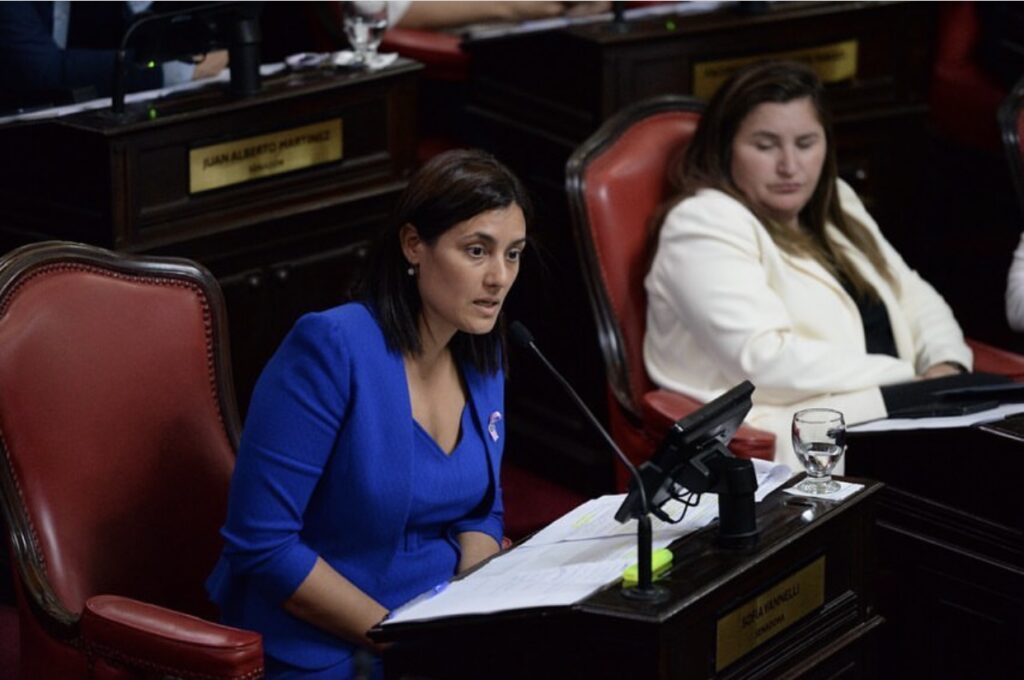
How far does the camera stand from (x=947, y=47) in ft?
16.6

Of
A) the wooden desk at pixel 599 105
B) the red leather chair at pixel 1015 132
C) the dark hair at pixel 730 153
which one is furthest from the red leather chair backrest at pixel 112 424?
the red leather chair at pixel 1015 132

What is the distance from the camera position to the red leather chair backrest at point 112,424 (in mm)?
2531

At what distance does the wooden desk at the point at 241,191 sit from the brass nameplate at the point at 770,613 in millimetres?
1538

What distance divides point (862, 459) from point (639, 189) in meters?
0.80

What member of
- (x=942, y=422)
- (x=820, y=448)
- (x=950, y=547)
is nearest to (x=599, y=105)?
(x=942, y=422)

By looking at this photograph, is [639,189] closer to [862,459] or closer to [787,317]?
[787,317]

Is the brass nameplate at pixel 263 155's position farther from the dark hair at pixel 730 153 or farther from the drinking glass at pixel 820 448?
the drinking glass at pixel 820 448

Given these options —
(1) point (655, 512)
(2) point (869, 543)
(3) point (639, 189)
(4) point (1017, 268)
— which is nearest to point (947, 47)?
(4) point (1017, 268)

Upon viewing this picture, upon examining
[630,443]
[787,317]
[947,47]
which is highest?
[947,47]

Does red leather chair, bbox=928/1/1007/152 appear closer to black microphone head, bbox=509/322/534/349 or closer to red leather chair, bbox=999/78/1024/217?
red leather chair, bbox=999/78/1024/217

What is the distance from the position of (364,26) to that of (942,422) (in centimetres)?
148

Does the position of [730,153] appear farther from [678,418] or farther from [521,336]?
[521,336]

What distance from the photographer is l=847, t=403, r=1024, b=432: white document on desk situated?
2.95 meters

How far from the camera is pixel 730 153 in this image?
360 cm
